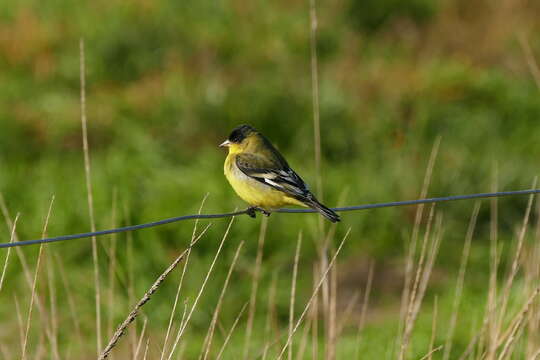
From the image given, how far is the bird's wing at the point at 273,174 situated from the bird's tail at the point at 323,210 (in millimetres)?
29

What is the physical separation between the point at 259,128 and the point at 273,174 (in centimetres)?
392

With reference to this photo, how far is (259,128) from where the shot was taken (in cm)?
780

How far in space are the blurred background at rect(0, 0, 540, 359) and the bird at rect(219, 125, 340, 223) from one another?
0.83 meters

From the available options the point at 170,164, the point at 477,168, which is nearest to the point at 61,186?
the point at 170,164

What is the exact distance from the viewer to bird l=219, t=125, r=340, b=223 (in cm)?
377

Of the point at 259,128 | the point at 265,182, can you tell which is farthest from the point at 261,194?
the point at 259,128

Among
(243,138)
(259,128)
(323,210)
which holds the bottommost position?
(259,128)

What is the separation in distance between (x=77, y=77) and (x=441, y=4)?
4.73 metres

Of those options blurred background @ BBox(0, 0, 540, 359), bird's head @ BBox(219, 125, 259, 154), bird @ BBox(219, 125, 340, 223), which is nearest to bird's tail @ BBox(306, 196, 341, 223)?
bird @ BBox(219, 125, 340, 223)

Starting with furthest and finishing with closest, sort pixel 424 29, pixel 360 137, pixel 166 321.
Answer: pixel 424 29, pixel 360 137, pixel 166 321

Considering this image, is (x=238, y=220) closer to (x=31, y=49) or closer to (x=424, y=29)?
(x=31, y=49)

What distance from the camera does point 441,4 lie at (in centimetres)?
1190

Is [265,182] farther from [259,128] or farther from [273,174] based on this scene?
[259,128]

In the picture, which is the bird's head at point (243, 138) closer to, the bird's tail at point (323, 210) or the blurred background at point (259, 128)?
the bird's tail at point (323, 210)
